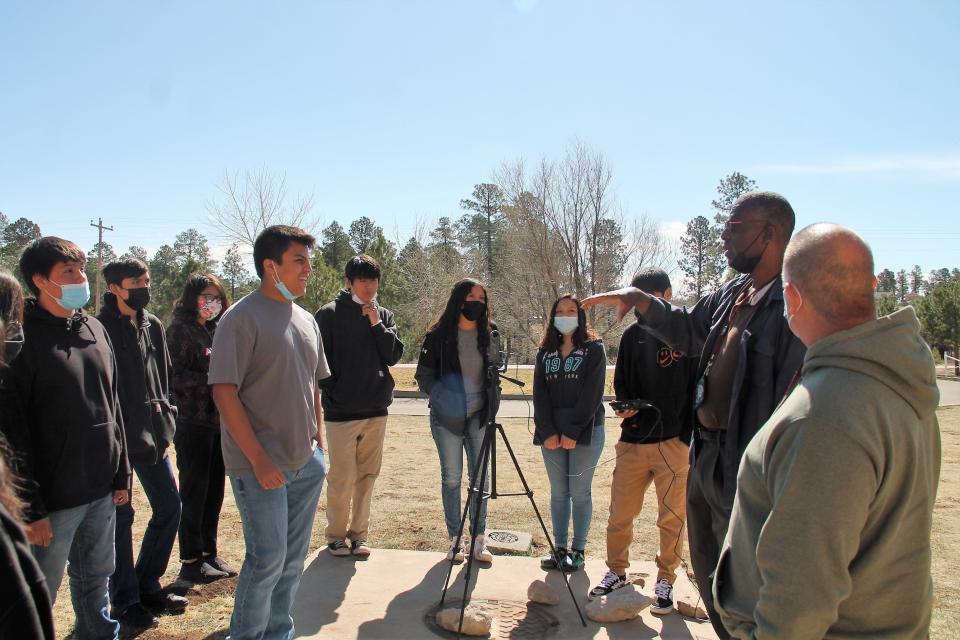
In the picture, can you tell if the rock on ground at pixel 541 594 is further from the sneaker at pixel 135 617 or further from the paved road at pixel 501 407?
the paved road at pixel 501 407

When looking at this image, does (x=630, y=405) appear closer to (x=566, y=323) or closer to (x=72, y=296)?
(x=566, y=323)

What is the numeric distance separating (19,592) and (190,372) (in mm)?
3586

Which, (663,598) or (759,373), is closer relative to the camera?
(759,373)

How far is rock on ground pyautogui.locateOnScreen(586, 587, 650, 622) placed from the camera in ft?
11.8

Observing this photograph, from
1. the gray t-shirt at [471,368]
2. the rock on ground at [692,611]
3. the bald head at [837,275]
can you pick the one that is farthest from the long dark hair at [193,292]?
the bald head at [837,275]

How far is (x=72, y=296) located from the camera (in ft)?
9.26

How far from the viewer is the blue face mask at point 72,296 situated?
2.80m

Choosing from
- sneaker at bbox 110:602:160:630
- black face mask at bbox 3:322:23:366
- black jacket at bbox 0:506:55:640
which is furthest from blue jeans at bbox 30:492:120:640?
black jacket at bbox 0:506:55:640

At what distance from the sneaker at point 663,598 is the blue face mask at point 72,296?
138 inches

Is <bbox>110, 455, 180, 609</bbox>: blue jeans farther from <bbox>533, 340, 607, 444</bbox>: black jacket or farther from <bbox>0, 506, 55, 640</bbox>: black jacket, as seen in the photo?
<bbox>0, 506, 55, 640</bbox>: black jacket

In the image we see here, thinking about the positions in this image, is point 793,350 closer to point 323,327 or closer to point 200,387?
point 323,327

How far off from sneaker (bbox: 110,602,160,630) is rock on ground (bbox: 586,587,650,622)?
2488mm

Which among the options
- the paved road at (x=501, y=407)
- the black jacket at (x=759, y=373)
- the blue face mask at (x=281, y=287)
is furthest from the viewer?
the paved road at (x=501, y=407)

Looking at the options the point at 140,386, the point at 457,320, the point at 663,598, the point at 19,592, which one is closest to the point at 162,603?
the point at 140,386
